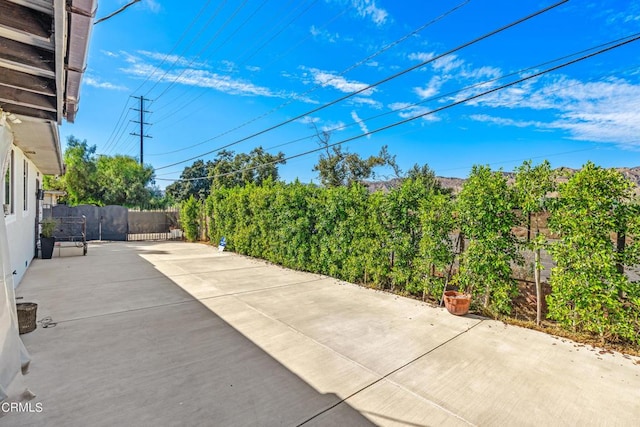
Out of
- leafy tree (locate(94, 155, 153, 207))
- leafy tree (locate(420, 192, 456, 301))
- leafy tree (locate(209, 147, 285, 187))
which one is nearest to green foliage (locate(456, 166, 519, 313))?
leafy tree (locate(420, 192, 456, 301))

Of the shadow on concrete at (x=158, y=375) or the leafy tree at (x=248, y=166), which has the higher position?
the leafy tree at (x=248, y=166)

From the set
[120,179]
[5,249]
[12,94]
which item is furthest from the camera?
[120,179]

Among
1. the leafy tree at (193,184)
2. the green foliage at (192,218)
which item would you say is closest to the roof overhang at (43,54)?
the green foliage at (192,218)

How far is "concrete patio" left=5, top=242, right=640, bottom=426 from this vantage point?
2.35 meters

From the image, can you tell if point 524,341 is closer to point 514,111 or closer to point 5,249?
point 5,249

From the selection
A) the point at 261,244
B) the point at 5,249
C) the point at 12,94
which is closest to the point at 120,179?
the point at 261,244

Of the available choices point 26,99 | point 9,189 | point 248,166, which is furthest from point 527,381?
point 248,166

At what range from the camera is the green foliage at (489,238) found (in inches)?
181

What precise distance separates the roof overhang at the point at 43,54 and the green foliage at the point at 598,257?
209 inches

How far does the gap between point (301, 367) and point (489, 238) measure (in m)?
3.35

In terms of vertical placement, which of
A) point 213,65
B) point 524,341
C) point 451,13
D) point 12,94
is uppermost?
point 213,65

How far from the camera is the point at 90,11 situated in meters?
2.24

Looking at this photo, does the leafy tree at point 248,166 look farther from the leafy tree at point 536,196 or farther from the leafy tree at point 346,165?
the leafy tree at point 536,196

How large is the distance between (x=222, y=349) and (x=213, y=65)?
10.8m
